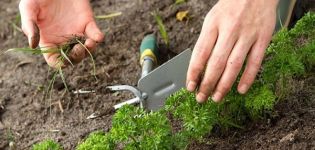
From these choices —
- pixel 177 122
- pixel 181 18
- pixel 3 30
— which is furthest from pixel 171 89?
pixel 3 30

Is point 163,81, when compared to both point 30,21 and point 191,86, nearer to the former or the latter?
point 191,86

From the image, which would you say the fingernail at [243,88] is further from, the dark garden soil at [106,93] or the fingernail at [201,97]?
the dark garden soil at [106,93]

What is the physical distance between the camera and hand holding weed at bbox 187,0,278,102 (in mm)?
2032

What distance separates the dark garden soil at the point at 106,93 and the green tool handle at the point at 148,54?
12 cm

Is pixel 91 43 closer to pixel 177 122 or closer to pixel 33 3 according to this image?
pixel 33 3

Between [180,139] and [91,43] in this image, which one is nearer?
[180,139]

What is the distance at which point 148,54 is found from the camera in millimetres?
2959

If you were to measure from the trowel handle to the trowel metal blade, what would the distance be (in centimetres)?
32

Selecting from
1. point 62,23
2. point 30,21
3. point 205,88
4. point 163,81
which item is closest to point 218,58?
point 205,88

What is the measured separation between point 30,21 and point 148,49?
778 mm

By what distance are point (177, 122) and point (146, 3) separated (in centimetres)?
129

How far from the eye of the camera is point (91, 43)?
2547mm

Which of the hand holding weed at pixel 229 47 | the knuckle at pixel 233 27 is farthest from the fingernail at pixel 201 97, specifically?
the knuckle at pixel 233 27

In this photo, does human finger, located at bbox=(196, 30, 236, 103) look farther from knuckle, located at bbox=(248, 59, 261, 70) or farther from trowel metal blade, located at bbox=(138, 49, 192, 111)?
trowel metal blade, located at bbox=(138, 49, 192, 111)
